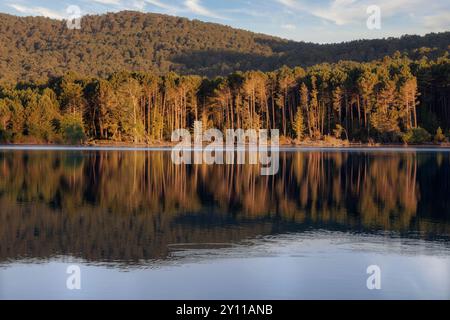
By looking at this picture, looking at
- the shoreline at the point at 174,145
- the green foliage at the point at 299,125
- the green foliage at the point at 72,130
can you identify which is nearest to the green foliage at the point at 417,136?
the shoreline at the point at 174,145

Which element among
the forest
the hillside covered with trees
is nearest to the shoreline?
the forest

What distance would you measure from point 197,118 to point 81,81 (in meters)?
19.0

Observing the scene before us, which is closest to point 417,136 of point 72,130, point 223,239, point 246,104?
point 246,104

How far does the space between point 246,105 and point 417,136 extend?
24.7 meters

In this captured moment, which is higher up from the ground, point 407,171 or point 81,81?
point 81,81

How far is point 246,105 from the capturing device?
86.8 metres

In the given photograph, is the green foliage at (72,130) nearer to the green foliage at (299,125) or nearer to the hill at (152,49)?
the green foliage at (299,125)

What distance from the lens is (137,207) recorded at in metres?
19.0

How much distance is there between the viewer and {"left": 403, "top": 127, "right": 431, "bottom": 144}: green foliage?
72312mm

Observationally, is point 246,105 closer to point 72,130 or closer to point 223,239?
point 72,130

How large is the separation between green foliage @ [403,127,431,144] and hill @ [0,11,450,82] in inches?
1687

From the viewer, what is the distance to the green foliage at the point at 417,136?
237ft

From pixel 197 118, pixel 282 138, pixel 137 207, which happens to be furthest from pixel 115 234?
pixel 197 118

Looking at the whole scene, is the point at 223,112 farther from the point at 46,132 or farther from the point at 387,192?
the point at 387,192
